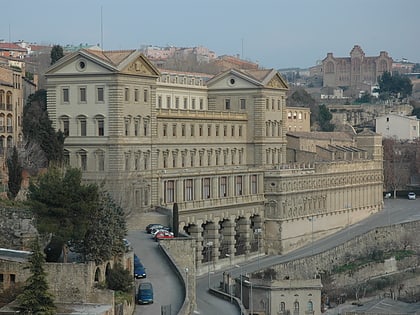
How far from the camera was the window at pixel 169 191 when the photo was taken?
7319cm

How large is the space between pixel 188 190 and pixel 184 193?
61 cm

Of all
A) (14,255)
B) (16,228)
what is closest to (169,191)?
(16,228)

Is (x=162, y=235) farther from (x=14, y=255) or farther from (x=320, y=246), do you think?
(x=320, y=246)

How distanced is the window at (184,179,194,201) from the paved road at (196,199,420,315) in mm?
6111

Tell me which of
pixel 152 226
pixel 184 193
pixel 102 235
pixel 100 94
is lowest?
pixel 152 226

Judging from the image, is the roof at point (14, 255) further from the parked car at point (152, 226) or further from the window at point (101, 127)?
the window at point (101, 127)

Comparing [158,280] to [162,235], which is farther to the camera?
[162,235]

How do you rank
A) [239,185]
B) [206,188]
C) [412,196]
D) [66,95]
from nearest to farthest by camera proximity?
1. [66,95]
2. [206,188]
3. [239,185]
4. [412,196]

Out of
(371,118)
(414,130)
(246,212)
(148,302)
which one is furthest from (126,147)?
(371,118)

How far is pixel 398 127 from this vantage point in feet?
447

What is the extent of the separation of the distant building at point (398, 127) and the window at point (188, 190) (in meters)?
64.1

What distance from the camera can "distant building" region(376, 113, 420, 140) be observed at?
136 m

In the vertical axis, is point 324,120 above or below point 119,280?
above

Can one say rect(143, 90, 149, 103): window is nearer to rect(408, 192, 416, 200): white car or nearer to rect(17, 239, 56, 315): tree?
rect(17, 239, 56, 315): tree
